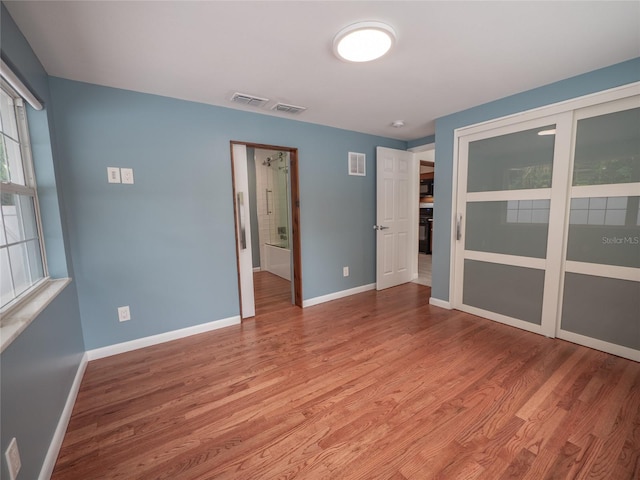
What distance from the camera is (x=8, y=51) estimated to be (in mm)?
1347

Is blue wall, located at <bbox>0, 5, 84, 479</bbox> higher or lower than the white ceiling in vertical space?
lower

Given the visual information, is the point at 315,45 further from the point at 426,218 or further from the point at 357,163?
the point at 426,218

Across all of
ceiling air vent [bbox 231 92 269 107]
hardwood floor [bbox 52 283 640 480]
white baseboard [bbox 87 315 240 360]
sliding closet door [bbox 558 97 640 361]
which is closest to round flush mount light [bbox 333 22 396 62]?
ceiling air vent [bbox 231 92 269 107]

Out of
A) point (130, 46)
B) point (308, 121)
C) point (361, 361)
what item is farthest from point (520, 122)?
point (130, 46)

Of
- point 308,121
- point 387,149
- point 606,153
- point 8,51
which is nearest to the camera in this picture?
point 8,51

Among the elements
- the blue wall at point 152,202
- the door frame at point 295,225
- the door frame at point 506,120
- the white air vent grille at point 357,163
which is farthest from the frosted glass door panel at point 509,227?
the blue wall at point 152,202

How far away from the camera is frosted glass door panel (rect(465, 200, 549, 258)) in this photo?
251cm

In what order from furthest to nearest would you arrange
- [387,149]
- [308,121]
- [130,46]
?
[387,149]
[308,121]
[130,46]

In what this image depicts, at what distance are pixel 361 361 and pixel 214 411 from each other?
1.14 m

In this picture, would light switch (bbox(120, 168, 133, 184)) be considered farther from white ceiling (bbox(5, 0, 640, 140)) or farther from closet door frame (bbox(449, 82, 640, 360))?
closet door frame (bbox(449, 82, 640, 360))

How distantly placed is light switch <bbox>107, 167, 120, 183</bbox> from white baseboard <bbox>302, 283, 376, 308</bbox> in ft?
7.64

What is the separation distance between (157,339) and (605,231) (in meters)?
3.99

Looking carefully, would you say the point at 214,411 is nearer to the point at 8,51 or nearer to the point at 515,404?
the point at 515,404

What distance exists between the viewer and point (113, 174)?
2258 millimetres
